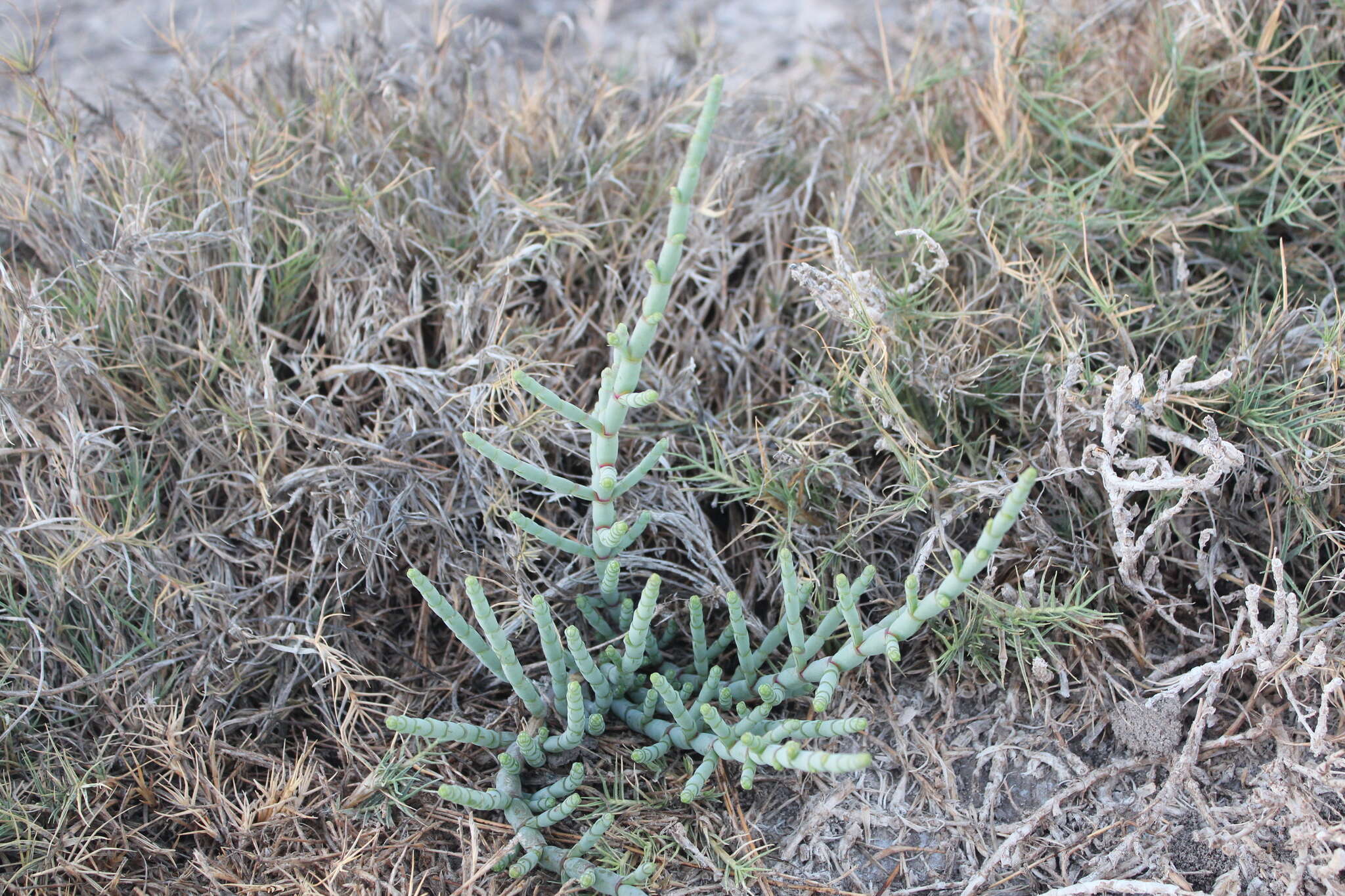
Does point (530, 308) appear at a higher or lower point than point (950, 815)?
higher

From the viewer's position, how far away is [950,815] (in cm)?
164

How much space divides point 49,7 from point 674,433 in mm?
2606

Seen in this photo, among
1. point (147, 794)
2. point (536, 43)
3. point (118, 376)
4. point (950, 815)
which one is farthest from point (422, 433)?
point (536, 43)

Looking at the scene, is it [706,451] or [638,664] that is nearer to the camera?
[638,664]

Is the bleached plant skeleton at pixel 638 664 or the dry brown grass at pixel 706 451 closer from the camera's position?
the bleached plant skeleton at pixel 638 664

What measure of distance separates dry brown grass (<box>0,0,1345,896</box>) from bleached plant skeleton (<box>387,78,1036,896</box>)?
10cm

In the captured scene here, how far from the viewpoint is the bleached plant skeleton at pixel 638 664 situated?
1351 millimetres

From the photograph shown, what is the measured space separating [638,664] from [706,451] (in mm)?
465

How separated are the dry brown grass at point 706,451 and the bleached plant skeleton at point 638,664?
10 centimetres

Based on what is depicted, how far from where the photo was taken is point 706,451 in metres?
1.93

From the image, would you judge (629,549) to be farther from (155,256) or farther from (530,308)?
(155,256)

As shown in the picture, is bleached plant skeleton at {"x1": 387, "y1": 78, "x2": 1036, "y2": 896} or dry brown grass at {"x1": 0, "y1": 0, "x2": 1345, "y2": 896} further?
dry brown grass at {"x1": 0, "y1": 0, "x2": 1345, "y2": 896}

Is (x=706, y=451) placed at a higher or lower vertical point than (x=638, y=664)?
higher

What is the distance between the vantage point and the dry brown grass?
163cm
